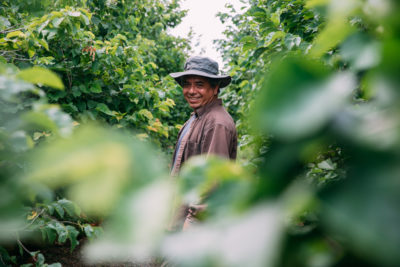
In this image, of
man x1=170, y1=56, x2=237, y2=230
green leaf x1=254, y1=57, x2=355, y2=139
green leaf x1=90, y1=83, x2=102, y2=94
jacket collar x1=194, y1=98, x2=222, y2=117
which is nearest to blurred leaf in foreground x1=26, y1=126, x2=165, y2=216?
Answer: green leaf x1=254, y1=57, x2=355, y2=139

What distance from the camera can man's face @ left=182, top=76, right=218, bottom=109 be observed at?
7.43ft

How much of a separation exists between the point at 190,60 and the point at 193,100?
382mm

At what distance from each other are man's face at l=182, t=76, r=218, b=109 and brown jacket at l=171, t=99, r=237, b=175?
0.10 m

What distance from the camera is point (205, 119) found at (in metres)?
2.02

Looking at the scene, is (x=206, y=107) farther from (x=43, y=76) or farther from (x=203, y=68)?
(x=43, y=76)

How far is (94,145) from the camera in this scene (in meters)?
0.25

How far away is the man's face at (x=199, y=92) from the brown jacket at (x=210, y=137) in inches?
4.1

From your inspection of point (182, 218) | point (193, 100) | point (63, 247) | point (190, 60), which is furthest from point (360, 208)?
point (63, 247)

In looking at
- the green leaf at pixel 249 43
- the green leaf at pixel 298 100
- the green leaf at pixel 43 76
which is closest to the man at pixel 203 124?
the green leaf at pixel 249 43

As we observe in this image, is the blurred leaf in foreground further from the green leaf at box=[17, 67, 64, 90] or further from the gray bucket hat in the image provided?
the gray bucket hat

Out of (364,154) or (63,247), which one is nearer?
(364,154)

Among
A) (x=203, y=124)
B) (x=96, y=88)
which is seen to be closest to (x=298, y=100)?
(x=203, y=124)

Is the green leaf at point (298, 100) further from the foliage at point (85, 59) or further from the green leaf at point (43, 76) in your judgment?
the foliage at point (85, 59)

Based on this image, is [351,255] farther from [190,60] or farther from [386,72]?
[190,60]
